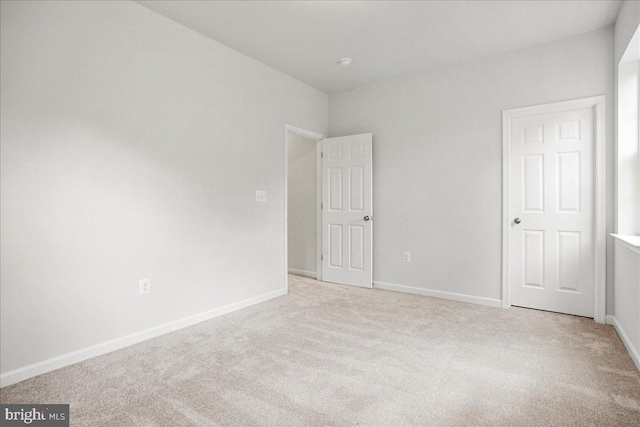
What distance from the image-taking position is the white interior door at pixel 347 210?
4.46 metres

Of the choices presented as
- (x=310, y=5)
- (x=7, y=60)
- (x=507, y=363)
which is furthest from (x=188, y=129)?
(x=507, y=363)

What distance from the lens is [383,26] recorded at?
3047 mm

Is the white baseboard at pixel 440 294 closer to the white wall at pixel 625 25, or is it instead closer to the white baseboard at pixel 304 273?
the white baseboard at pixel 304 273

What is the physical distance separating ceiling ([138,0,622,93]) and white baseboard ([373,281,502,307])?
259cm

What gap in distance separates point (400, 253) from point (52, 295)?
3.43 metres

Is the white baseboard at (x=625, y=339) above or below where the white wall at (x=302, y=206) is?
below

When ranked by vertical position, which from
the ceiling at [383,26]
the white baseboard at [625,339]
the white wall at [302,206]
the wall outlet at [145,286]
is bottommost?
the white baseboard at [625,339]

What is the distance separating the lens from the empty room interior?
6.72ft

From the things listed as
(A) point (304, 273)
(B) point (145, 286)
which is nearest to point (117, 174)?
(B) point (145, 286)

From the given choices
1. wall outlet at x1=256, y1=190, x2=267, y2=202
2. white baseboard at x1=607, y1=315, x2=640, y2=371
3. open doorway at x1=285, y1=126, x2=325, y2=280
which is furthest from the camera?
open doorway at x1=285, y1=126, x2=325, y2=280

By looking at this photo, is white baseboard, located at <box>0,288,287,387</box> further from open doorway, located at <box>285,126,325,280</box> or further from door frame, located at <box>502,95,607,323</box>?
door frame, located at <box>502,95,607,323</box>

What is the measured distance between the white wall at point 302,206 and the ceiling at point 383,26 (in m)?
1.49
